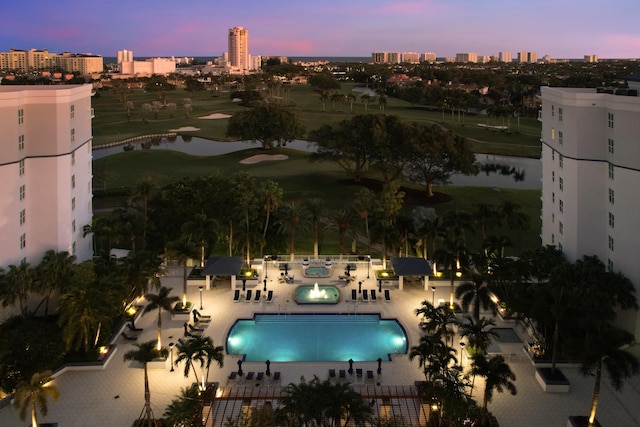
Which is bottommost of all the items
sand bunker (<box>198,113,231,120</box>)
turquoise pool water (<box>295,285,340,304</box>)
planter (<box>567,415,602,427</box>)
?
planter (<box>567,415,602,427</box>)

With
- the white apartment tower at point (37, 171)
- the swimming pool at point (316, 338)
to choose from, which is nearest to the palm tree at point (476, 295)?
the swimming pool at point (316, 338)

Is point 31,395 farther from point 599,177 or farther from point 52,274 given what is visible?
point 599,177

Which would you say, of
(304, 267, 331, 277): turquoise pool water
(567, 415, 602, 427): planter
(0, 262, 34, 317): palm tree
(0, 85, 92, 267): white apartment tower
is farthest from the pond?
(0, 262, 34, 317): palm tree

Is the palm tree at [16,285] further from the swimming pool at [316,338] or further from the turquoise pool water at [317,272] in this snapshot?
the turquoise pool water at [317,272]

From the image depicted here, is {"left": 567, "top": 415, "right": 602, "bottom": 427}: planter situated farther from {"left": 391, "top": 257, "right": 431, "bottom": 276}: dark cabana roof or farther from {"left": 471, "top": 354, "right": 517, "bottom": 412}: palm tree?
{"left": 391, "top": 257, "right": 431, "bottom": 276}: dark cabana roof

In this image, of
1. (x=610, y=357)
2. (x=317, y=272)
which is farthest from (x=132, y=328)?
(x=610, y=357)
